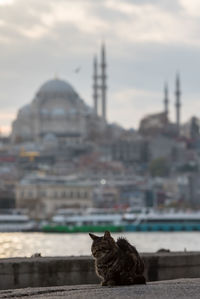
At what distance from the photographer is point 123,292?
893 cm

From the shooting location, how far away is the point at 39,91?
138 m

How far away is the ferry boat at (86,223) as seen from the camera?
68125 millimetres

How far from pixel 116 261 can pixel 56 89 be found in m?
127

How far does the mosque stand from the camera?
13750 centimetres

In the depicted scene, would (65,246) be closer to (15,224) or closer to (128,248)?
(15,224)

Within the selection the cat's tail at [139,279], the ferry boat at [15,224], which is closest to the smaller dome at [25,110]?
the ferry boat at [15,224]

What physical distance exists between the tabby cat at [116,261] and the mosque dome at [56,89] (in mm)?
125939

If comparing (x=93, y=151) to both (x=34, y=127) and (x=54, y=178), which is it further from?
(x=54, y=178)

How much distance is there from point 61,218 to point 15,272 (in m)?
64.1

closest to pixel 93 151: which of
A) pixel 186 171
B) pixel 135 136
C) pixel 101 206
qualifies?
pixel 135 136

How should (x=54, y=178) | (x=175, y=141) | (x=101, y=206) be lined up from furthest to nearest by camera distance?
(x=175, y=141) → (x=54, y=178) → (x=101, y=206)

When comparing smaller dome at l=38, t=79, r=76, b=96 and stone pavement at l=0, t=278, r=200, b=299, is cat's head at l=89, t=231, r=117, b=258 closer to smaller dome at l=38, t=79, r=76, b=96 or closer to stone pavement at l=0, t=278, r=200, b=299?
stone pavement at l=0, t=278, r=200, b=299

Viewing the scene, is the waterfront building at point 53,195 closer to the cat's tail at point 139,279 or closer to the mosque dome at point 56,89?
the mosque dome at point 56,89

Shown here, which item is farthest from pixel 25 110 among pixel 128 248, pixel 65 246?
pixel 128 248
